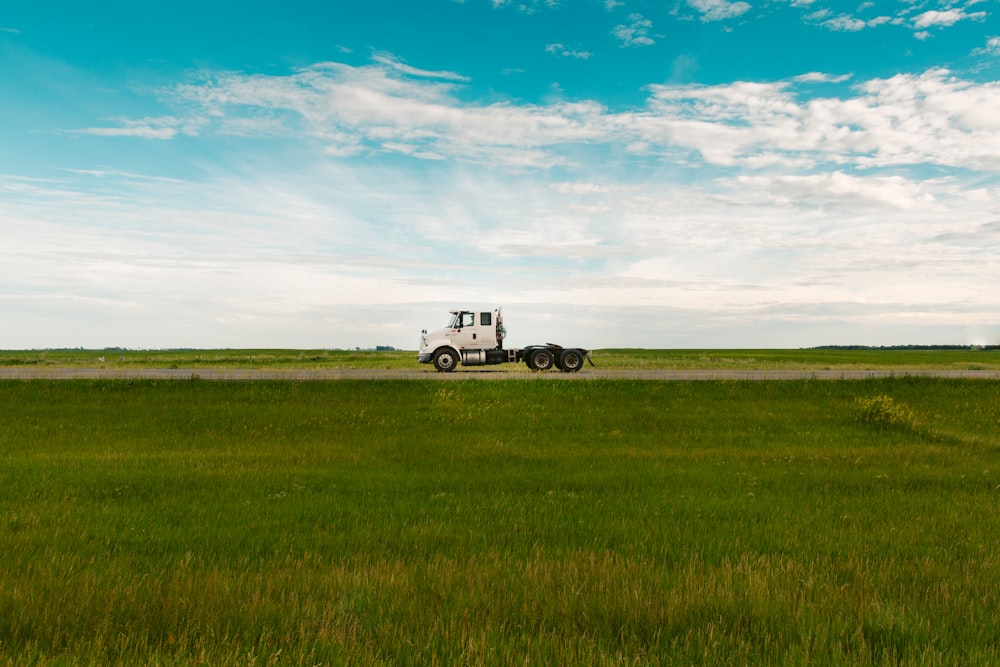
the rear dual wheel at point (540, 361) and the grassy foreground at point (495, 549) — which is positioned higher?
the rear dual wheel at point (540, 361)

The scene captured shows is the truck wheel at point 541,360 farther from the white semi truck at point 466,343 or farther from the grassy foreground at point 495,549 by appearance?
the grassy foreground at point 495,549

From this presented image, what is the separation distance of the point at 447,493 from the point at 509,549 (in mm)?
4037

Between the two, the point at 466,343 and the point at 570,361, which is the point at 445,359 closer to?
the point at 466,343

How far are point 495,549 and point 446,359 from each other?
33710 millimetres

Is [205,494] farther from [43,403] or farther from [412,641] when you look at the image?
[43,403]

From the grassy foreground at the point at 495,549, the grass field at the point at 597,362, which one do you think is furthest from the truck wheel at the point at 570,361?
the grassy foreground at the point at 495,549

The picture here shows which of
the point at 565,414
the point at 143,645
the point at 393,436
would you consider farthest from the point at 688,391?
the point at 143,645

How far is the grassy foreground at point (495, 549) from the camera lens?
5.02 meters

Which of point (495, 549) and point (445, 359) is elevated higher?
point (445, 359)

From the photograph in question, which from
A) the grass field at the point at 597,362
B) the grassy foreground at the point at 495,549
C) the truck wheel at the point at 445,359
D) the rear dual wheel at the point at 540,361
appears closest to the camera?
the grassy foreground at the point at 495,549

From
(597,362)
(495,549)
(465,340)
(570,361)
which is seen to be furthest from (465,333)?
(495,549)

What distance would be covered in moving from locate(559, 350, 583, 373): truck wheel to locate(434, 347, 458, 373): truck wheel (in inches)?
267

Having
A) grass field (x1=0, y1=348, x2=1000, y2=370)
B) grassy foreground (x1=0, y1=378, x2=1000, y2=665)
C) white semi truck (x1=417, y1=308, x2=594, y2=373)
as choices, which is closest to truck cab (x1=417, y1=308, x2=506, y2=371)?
white semi truck (x1=417, y1=308, x2=594, y2=373)

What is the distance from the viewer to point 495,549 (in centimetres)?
780
